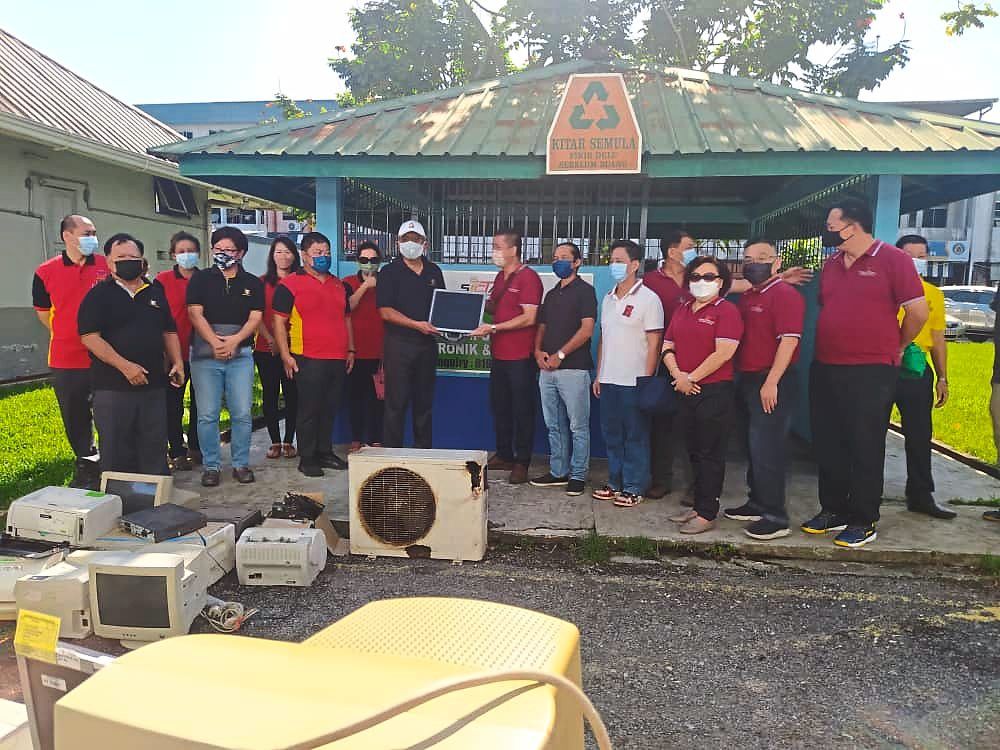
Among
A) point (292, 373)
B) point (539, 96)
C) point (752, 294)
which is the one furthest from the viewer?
point (539, 96)

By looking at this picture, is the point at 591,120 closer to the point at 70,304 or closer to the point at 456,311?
the point at 456,311

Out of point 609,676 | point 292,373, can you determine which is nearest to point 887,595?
point 609,676

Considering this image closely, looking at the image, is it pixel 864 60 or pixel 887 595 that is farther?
pixel 864 60

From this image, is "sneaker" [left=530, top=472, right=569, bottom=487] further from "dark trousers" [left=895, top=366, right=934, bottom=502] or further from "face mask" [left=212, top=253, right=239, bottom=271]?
"face mask" [left=212, top=253, right=239, bottom=271]

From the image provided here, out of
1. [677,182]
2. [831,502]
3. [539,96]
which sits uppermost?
[539,96]

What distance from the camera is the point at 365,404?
6.69 meters

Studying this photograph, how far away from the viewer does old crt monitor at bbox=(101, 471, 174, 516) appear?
171 inches

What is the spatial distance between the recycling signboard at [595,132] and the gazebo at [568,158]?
0.01 metres

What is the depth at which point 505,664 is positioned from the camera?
4.25ft

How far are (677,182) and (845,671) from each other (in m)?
6.59

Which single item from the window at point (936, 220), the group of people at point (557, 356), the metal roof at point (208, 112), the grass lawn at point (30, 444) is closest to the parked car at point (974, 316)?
the window at point (936, 220)

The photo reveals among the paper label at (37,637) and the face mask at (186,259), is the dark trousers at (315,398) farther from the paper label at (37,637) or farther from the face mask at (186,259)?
the paper label at (37,637)

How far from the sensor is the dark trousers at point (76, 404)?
5199 millimetres

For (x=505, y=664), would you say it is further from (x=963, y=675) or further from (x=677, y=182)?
(x=677, y=182)
